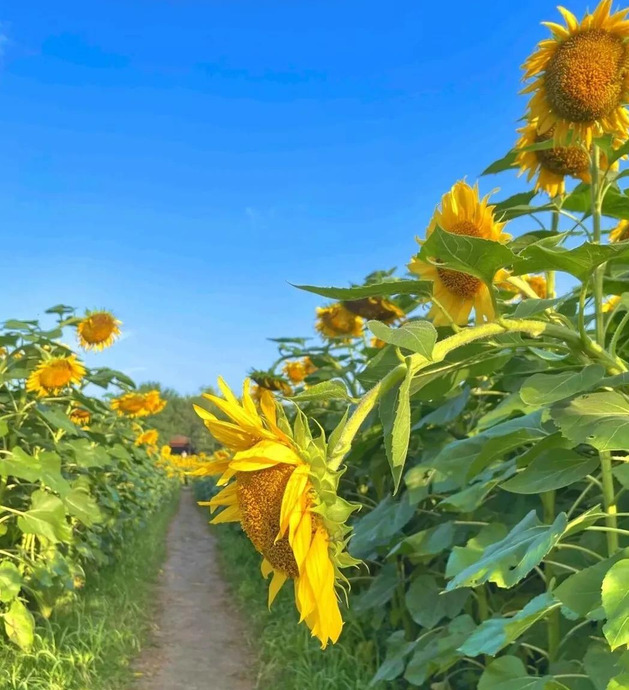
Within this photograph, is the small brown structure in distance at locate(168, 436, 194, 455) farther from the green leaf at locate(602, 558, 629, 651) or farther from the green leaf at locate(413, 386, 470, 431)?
the green leaf at locate(602, 558, 629, 651)

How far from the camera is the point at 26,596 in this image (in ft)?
12.8

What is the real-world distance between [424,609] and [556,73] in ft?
5.19

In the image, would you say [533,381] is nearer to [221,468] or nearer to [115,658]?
[221,468]

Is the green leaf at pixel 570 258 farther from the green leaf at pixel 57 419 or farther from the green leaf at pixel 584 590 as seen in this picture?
the green leaf at pixel 57 419

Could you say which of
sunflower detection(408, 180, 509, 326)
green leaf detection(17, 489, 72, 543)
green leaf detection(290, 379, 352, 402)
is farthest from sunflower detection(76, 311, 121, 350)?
green leaf detection(290, 379, 352, 402)

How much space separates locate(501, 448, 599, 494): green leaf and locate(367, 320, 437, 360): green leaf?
550mm

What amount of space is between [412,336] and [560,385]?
0.42 metres

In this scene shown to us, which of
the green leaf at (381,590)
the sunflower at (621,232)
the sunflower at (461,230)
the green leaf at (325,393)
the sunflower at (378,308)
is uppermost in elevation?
the sunflower at (378,308)

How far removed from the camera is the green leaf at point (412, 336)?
623 mm

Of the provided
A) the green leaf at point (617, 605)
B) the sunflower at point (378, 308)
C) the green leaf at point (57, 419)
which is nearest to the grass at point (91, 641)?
the green leaf at point (57, 419)

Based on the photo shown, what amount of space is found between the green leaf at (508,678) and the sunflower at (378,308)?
67.3 inches

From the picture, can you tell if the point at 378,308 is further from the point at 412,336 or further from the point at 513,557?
the point at 412,336

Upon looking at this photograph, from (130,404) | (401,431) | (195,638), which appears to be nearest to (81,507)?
(195,638)

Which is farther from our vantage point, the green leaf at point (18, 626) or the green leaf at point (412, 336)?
the green leaf at point (18, 626)
